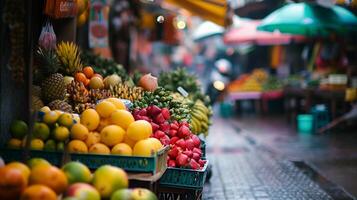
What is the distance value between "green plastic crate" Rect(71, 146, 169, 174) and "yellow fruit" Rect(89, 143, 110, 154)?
0.20 ft

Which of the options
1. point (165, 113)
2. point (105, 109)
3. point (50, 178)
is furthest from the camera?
point (165, 113)

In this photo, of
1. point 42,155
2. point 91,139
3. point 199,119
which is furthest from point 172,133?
point 199,119

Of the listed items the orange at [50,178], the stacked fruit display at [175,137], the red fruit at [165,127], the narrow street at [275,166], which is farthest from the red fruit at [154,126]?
the narrow street at [275,166]

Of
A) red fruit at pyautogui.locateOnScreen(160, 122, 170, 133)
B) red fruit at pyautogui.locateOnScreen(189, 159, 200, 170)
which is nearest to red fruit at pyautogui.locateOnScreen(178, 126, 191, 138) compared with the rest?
red fruit at pyautogui.locateOnScreen(160, 122, 170, 133)

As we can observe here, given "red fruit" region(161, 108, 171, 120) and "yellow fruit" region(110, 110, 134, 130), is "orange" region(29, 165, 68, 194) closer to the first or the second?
"yellow fruit" region(110, 110, 134, 130)

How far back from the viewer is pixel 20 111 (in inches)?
201

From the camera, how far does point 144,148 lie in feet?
14.7

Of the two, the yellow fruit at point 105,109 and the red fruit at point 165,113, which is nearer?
the yellow fruit at point 105,109

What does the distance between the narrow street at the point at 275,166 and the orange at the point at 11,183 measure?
4.03m

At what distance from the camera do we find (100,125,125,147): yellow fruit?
4.54 meters

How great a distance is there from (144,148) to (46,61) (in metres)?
2.19

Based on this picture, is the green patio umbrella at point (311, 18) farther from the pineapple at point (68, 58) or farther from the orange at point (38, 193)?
the orange at point (38, 193)

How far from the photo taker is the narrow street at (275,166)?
748 cm

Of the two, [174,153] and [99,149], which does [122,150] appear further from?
[174,153]
